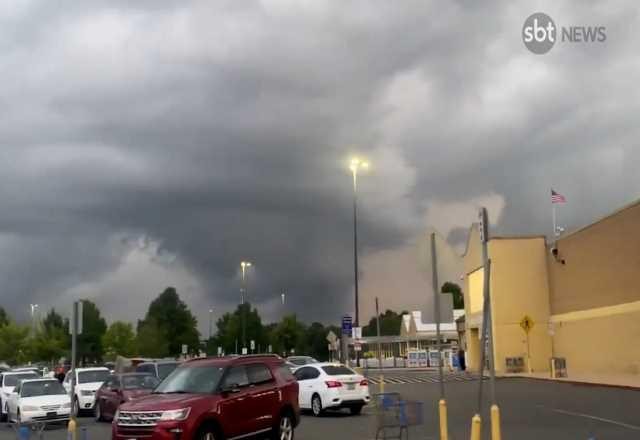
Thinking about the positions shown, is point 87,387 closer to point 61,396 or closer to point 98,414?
point 98,414

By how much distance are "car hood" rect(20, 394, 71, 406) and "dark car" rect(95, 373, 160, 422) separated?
144cm

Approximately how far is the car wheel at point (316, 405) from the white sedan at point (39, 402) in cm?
791

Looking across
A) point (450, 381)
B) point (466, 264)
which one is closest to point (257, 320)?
point (466, 264)

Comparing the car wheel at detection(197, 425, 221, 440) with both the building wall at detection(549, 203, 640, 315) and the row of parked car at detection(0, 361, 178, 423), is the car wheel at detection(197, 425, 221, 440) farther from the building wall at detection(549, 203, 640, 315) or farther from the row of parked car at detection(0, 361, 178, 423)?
the building wall at detection(549, 203, 640, 315)

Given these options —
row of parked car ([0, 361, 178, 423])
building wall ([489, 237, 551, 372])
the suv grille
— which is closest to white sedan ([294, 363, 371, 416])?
row of parked car ([0, 361, 178, 423])

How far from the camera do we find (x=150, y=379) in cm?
2628

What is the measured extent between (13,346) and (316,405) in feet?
318

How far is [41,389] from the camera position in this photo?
1004 inches

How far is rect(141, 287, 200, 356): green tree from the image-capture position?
11219 centimetres

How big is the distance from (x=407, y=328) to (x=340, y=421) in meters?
81.1

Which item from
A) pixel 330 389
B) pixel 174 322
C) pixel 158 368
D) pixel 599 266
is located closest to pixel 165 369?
pixel 158 368

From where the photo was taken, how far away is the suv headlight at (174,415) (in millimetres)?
13305

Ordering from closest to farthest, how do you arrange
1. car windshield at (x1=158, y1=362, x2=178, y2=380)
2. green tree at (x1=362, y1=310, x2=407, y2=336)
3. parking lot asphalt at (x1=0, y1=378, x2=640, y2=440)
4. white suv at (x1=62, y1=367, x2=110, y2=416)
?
parking lot asphalt at (x1=0, y1=378, x2=640, y2=440) < white suv at (x1=62, y1=367, x2=110, y2=416) < car windshield at (x1=158, y1=362, x2=178, y2=380) < green tree at (x1=362, y1=310, x2=407, y2=336)

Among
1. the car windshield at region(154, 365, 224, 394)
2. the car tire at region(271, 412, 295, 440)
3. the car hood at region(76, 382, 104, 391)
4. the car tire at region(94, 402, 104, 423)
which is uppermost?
the car windshield at region(154, 365, 224, 394)
